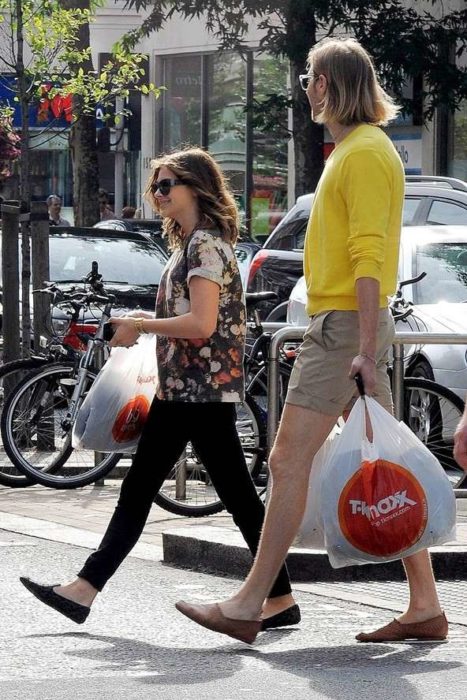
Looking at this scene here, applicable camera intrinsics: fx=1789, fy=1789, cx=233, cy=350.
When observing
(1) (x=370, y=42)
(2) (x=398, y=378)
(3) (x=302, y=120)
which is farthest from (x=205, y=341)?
(1) (x=370, y=42)

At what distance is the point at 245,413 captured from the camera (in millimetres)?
9352

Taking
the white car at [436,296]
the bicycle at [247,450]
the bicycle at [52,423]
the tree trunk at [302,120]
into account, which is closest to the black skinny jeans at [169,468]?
the bicycle at [247,450]

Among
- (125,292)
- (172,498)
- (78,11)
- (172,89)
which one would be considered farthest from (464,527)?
(172,89)

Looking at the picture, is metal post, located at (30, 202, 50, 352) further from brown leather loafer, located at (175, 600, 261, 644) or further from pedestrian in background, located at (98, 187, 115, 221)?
pedestrian in background, located at (98, 187, 115, 221)

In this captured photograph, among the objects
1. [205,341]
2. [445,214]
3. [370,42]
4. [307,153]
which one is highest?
[370,42]

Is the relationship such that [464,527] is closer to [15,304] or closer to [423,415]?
[423,415]

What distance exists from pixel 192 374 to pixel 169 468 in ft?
1.14

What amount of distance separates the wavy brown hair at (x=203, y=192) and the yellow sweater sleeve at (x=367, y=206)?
0.73m

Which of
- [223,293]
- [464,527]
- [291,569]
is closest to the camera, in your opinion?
[223,293]

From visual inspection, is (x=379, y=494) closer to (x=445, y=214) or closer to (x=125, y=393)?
(x=125, y=393)

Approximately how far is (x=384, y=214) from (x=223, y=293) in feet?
2.67

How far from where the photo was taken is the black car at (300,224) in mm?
15906

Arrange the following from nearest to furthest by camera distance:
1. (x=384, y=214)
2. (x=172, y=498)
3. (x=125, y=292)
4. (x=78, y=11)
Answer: (x=384, y=214) < (x=172, y=498) < (x=125, y=292) < (x=78, y=11)

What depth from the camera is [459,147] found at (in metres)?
30.8
